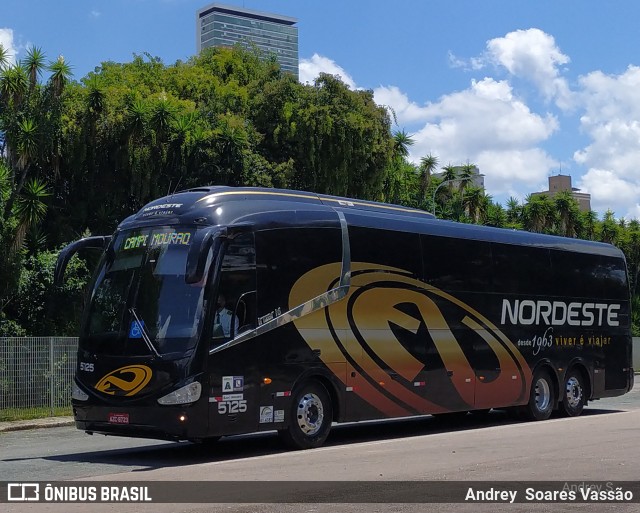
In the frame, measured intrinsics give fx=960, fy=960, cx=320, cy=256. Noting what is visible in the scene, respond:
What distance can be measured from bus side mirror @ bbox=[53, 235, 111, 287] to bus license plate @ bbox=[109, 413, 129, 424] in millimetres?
2455

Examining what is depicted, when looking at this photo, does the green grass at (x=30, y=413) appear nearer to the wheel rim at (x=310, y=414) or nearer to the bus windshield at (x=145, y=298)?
the bus windshield at (x=145, y=298)

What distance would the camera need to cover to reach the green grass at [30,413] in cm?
2166

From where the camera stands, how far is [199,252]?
1272 cm

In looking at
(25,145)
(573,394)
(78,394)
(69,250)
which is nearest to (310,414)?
(78,394)

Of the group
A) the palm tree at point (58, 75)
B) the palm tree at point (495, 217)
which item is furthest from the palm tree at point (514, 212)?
the palm tree at point (58, 75)

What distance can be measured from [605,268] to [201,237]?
12736 mm

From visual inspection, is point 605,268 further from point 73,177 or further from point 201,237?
point 73,177

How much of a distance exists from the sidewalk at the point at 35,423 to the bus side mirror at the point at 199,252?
903cm

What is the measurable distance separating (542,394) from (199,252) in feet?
35.5

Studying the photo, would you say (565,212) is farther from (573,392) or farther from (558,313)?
(558,313)

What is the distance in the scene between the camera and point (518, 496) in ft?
31.5

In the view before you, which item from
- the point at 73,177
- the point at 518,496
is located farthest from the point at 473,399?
the point at 73,177

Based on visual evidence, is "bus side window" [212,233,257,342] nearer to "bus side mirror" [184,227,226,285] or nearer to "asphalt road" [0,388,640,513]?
"bus side mirror" [184,227,226,285]

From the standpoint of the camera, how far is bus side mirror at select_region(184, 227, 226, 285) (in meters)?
12.3
